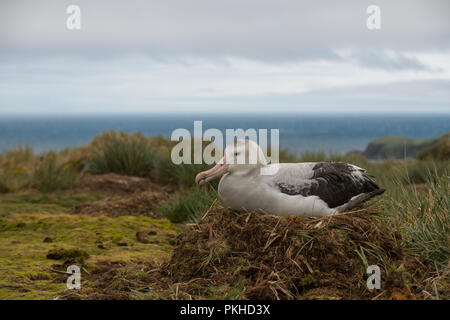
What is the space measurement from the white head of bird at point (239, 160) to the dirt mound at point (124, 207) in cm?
333

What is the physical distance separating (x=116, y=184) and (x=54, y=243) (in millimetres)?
4296

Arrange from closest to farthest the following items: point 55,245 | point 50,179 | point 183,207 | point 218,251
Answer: point 218,251 < point 55,245 < point 183,207 < point 50,179

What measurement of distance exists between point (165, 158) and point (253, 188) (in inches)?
239

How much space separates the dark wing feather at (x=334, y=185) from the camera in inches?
187

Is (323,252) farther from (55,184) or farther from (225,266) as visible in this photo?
(55,184)

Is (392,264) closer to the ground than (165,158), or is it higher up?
closer to the ground

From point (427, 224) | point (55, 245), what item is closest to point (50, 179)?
point (55, 245)

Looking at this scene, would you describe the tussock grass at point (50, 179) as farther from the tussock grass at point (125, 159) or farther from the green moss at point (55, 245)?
the green moss at point (55, 245)

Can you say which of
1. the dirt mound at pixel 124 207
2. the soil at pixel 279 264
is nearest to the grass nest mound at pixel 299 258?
the soil at pixel 279 264

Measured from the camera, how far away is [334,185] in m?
4.88

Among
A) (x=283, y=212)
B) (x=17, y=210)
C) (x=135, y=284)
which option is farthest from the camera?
(x=17, y=210)

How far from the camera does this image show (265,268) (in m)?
3.99

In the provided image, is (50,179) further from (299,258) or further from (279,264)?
(299,258)
